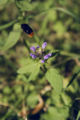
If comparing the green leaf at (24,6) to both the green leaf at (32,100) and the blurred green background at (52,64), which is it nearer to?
the blurred green background at (52,64)

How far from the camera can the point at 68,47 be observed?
3764 millimetres

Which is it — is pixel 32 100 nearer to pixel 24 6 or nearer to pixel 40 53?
pixel 40 53

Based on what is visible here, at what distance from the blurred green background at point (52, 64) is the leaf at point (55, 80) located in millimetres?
304

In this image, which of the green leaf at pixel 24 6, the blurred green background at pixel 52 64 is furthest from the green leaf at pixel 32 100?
the green leaf at pixel 24 6

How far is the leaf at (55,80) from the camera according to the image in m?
2.13

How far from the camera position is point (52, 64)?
3.40 meters

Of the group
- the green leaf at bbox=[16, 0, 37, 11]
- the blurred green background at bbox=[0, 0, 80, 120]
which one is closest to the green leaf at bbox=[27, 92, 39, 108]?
the blurred green background at bbox=[0, 0, 80, 120]

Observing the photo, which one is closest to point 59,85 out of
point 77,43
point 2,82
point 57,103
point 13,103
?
point 57,103

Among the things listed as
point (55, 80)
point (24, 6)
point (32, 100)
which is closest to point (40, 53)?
point (55, 80)

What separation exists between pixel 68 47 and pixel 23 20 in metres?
1.46

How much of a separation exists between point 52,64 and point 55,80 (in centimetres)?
124

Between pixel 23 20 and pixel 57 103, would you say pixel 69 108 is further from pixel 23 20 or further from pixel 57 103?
pixel 23 20

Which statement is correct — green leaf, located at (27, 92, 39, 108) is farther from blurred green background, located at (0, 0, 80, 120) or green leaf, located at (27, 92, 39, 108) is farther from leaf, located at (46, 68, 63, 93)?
leaf, located at (46, 68, 63, 93)

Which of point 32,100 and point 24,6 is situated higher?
point 24,6
